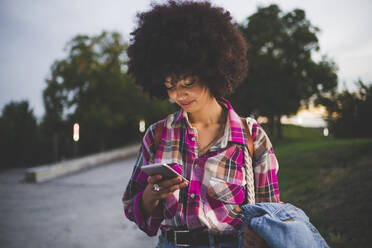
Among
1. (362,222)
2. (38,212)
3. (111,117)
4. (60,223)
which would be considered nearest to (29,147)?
(111,117)

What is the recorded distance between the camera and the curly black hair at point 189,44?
6.01 ft

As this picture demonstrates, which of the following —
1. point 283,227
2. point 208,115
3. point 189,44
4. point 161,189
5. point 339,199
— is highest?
point 189,44

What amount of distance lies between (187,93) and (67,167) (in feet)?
49.5

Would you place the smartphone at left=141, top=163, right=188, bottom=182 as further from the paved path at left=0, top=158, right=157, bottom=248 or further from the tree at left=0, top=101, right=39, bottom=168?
the tree at left=0, top=101, right=39, bottom=168

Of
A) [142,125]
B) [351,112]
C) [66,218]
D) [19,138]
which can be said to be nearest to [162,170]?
[351,112]

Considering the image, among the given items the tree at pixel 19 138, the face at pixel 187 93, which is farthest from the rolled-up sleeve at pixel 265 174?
the tree at pixel 19 138

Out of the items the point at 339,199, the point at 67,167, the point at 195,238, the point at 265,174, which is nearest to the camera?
the point at 195,238

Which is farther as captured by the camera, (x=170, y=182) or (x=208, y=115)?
(x=208, y=115)

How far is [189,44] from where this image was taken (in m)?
1.85

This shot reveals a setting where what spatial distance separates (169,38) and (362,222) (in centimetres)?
326

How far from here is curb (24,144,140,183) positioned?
41.2 ft

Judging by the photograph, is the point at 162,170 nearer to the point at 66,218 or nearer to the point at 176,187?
the point at 176,187

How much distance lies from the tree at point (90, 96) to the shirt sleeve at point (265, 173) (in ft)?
77.7

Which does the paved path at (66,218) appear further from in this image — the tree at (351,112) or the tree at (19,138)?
the tree at (19,138)
